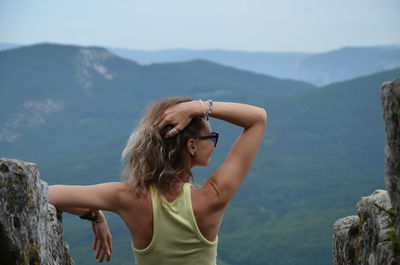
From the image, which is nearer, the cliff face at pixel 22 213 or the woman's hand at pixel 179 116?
the cliff face at pixel 22 213

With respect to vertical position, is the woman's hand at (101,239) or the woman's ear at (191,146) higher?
→ the woman's ear at (191,146)

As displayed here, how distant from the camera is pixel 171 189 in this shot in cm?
387

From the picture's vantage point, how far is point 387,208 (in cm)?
416

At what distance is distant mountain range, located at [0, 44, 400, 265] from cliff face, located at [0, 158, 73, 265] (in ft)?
158

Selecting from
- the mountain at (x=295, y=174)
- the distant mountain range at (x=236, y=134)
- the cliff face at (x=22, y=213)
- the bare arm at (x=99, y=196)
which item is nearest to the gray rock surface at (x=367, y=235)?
the bare arm at (x=99, y=196)

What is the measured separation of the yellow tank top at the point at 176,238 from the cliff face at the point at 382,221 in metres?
1.09

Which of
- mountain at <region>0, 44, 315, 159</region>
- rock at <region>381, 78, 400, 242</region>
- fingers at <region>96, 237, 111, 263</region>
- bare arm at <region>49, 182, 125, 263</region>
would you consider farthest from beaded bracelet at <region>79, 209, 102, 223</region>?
mountain at <region>0, 44, 315, 159</region>

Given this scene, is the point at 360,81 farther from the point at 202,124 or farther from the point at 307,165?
the point at 202,124

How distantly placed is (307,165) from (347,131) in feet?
88.1

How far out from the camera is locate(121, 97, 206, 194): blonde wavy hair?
3.89 metres

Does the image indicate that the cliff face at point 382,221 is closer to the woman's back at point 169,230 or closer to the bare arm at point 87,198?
the woman's back at point 169,230

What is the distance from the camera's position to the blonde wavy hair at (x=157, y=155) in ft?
12.8

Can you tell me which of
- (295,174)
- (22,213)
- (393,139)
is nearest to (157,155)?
(22,213)

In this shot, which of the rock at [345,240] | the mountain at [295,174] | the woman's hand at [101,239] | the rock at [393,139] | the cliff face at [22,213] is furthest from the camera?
the mountain at [295,174]
